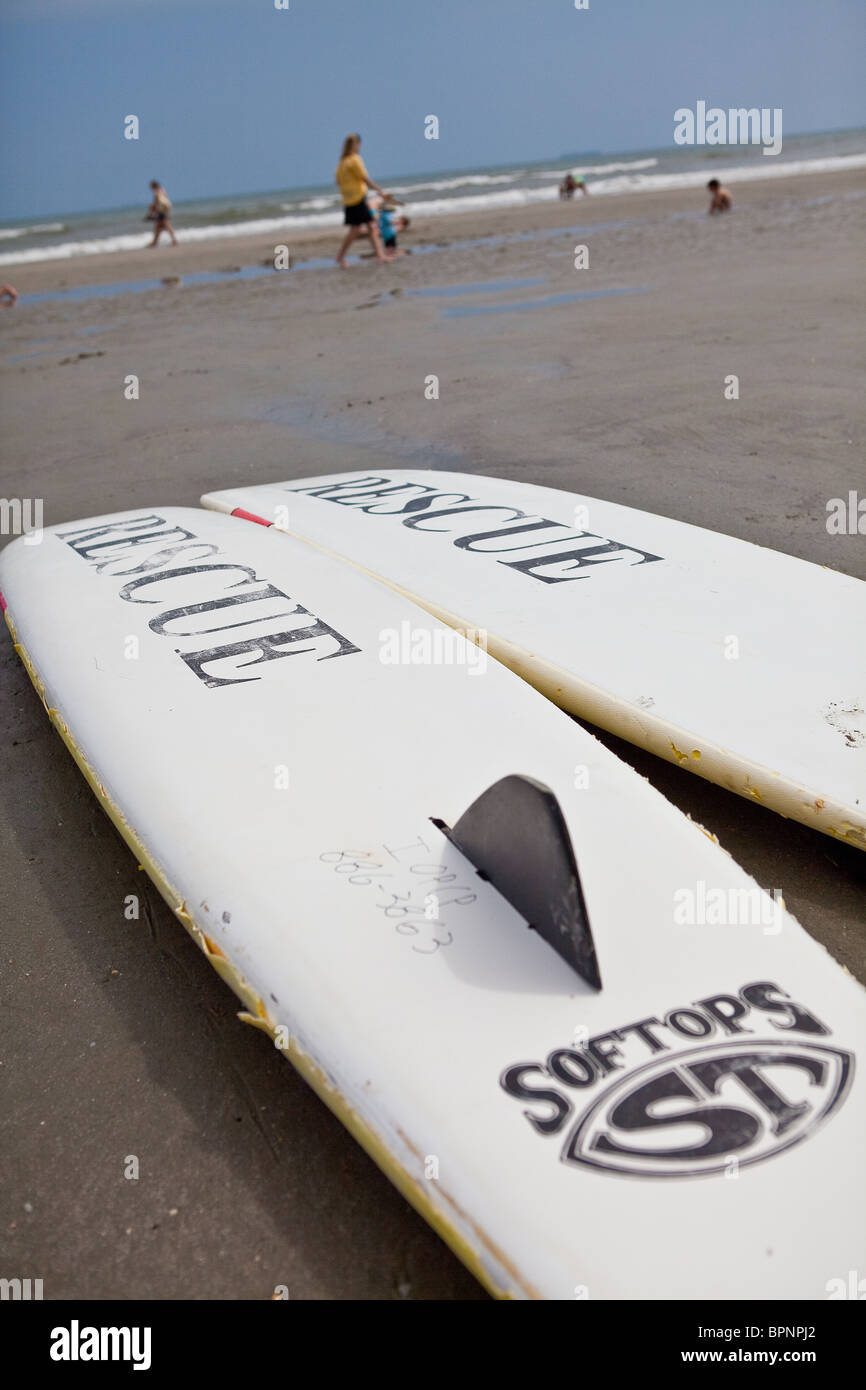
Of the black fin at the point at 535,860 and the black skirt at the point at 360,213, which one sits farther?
the black skirt at the point at 360,213

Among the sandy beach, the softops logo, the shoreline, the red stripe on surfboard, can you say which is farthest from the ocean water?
the softops logo

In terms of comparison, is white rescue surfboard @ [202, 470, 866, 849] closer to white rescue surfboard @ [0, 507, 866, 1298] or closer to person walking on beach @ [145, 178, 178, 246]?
white rescue surfboard @ [0, 507, 866, 1298]

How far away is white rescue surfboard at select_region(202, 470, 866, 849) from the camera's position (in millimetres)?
2203

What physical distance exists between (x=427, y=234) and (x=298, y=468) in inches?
555

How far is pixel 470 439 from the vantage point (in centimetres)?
523

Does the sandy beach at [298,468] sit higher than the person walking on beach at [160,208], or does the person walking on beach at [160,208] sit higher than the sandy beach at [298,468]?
the person walking on beach at [160,208]

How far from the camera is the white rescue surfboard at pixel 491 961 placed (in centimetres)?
128

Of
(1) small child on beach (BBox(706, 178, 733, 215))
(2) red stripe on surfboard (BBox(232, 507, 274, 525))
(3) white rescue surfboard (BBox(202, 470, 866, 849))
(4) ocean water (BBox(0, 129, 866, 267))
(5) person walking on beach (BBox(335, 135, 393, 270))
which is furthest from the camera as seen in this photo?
(4) ocean water (BBox(0, 129, 866, 267))

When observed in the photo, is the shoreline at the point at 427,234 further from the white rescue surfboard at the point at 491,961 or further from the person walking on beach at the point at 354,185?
the white rescue surfboard at the point at 491,961

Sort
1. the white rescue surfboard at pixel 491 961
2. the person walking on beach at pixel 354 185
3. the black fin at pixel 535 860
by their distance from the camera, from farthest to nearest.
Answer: the person walking on beach at pixel 354 185, the black fin at pixel 535 860, the white rescue surfboard at pixel 491 961

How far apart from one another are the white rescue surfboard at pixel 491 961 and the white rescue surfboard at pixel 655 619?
0.22m

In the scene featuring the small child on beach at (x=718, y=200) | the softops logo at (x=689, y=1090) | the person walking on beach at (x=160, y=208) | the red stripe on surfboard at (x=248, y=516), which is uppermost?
the person walking on beach at (x=160, y=208)

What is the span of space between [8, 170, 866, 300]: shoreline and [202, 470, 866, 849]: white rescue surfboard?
1206 cm

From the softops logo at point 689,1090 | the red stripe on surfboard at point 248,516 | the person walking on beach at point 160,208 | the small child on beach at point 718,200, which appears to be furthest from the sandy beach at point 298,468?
the person walking on beach at point 160,208
